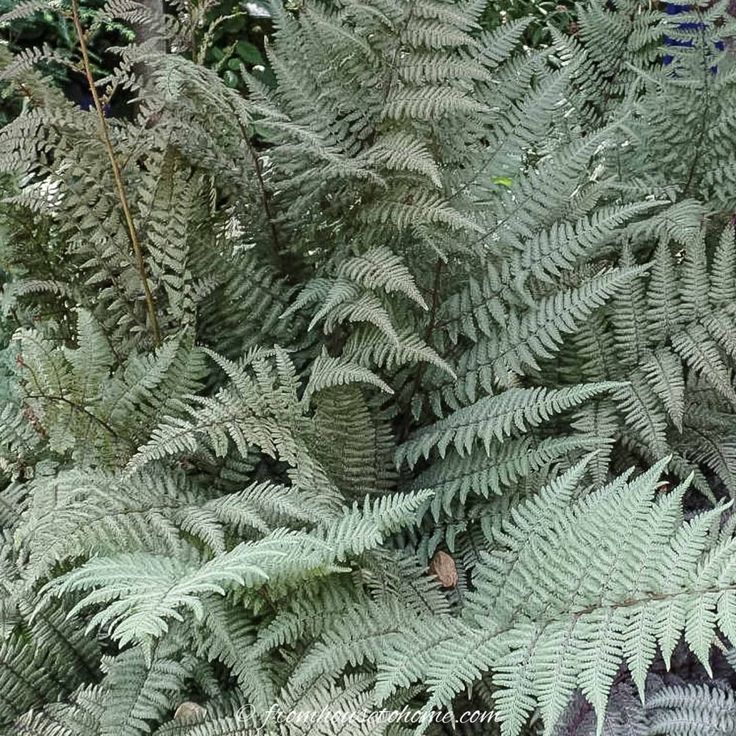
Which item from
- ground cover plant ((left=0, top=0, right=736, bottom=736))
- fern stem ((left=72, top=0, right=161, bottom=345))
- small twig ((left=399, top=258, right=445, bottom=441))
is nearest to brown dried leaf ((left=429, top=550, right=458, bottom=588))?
ground cover plant ((left=0, top=0, right=736, bottom=736))

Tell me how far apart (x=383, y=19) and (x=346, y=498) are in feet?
3.31

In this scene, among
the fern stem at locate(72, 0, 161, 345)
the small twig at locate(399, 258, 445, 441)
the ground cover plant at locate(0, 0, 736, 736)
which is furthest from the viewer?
the small twig at locate(399, 258, 445, 441)

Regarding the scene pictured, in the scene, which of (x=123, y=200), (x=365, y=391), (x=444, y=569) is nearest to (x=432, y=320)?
(x=365, y=391)

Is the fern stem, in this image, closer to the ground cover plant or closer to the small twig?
the ground cover plant

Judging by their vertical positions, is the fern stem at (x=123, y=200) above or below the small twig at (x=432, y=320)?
above

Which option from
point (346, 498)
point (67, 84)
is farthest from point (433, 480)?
point (67, 84)

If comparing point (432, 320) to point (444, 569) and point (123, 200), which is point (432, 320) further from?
point (123, 200)

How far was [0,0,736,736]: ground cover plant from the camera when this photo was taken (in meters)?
1.45

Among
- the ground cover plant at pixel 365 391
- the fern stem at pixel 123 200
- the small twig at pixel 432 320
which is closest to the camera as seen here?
the ground cover plant at pixel 365 391

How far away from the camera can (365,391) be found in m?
1.91

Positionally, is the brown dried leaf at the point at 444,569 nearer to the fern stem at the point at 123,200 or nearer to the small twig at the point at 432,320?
the small twig at the point at 432,320

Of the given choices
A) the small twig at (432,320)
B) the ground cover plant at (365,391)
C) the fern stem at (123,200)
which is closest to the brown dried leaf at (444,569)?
the ground cover plant at (365,391)

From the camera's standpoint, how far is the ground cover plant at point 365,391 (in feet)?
4.75

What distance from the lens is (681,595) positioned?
4.34ft
